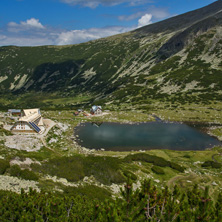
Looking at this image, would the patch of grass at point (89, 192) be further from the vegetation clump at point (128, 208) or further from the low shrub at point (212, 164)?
the low shrub at point (212, 164)

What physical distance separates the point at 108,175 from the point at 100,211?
55.6 feet

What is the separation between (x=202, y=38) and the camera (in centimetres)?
16575

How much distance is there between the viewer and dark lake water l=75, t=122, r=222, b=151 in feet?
171

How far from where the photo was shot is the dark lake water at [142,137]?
5223 centimetres

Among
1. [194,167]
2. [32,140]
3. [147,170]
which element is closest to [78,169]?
[147,170]

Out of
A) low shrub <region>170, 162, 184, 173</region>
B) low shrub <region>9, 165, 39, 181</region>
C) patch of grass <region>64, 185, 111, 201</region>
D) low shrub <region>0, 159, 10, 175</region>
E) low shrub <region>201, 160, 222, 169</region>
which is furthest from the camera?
low shrub <region>201, 160, 222, 169</region>

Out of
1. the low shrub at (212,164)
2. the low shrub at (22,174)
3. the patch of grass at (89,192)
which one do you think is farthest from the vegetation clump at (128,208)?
the low shrub at (212,164)

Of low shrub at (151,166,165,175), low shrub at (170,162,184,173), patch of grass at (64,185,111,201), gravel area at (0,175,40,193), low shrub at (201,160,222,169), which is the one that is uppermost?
gravel area at (0,175,40,193)

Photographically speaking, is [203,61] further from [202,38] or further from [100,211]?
[100,211]

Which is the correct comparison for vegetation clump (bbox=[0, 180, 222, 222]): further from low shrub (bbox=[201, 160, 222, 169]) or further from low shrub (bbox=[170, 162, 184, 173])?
low shrub (bbox=[201, 160, 222, 169])

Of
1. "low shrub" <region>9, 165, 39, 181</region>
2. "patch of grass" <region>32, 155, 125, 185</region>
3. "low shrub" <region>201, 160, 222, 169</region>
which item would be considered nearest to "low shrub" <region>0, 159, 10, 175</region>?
"low shrub" <region>9, 165, 39, 181</region>

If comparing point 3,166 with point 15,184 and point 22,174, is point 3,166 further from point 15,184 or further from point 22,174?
point 15,184

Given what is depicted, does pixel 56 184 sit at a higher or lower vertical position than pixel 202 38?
lower

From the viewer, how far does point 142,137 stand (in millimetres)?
59375
